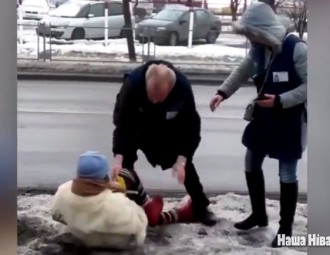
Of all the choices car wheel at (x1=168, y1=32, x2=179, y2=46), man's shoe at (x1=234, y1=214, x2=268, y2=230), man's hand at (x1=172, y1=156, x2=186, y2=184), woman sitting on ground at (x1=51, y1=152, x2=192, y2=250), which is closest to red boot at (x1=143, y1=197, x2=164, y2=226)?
woman sitting on ground at (x1=51, y1=152, x2=192, y2=250)

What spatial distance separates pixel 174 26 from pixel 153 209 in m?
0.68

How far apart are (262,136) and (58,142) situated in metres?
0.76

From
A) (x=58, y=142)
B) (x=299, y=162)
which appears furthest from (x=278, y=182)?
(x=58, y=142)

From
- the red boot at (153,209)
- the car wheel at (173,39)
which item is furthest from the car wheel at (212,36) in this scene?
the red boot at (153,209)

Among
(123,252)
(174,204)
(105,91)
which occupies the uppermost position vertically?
(105,91)

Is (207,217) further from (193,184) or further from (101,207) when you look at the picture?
(101,207)

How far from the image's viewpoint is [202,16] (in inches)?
107

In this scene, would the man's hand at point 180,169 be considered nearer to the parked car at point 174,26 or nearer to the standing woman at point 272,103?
the standing woman at point 272,103

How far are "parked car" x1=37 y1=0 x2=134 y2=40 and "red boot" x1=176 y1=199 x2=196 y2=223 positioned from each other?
679 mm

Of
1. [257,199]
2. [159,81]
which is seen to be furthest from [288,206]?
[159,81]

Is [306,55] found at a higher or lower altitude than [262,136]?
higher

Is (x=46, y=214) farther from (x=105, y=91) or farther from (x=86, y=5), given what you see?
(x=86, y=5)

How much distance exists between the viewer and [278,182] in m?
2.78

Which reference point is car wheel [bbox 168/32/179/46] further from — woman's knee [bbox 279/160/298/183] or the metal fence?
woman's knee [bbox 279/160/298/183]
